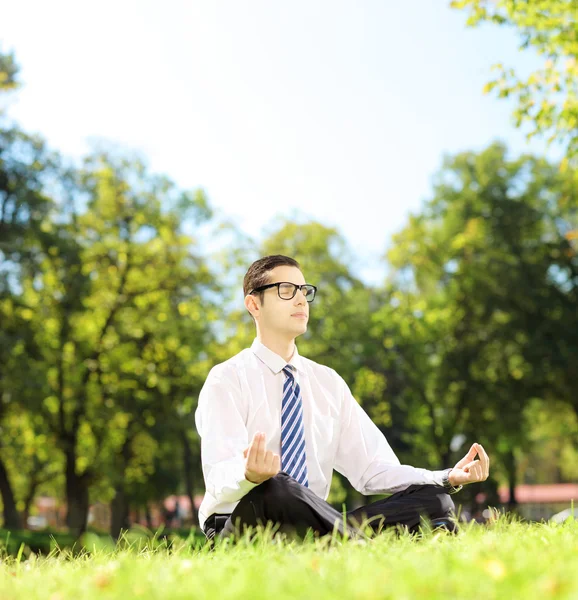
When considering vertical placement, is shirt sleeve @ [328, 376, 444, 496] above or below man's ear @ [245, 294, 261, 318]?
below

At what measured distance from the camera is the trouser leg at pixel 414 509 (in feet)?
14.7

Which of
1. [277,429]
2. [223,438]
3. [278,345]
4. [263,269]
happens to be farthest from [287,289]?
[223,438]

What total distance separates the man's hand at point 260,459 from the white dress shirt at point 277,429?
1.09 ft

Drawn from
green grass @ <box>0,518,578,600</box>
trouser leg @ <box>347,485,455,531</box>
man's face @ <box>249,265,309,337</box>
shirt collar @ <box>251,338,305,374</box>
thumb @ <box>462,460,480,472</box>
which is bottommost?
trouser leg @ <box>347,485,455,531</box>

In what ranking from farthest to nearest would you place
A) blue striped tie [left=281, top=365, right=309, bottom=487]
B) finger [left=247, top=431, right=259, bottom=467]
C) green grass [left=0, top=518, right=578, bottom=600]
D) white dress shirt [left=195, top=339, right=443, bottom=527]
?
blue striped tie [left=281, top=365, right=309, bottom=487] → white dress shirt [left=195, top=339, right=443, bottom=527] → finger [left=247, top=431, right=259, bottom=467] → green grass [left=0, top=518, right=578, bottom=600]

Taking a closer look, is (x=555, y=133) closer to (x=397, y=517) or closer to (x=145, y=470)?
(x=397, y=517)

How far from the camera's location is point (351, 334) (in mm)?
28609

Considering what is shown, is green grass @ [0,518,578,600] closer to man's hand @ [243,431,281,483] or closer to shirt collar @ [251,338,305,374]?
man's hand @ [243,431,281,483]

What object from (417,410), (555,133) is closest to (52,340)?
(417,410)

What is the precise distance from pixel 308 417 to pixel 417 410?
1017 inches

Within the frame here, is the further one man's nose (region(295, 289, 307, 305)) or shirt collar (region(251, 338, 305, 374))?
man's nose (region(295, 289, 307, 305))

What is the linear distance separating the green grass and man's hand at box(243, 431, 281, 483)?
314 mm

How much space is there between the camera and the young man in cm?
405

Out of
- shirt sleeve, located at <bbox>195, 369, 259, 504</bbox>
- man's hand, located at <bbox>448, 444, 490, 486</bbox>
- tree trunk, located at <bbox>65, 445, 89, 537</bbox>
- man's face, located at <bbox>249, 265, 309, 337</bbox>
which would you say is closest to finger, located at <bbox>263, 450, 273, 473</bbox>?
shirt sleeve, located at <bbox>195, 369, 259, 504</bbox>
